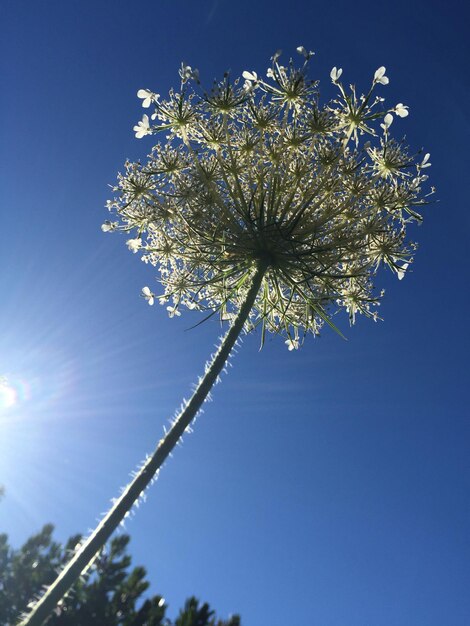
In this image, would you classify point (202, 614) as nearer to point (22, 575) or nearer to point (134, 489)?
point (22, 575)

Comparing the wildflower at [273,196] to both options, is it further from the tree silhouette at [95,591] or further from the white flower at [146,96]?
the tree silhouette at [95,591]

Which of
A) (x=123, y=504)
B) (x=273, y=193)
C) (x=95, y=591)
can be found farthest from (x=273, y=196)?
(x=95, y=591)

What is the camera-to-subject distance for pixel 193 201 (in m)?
7.64

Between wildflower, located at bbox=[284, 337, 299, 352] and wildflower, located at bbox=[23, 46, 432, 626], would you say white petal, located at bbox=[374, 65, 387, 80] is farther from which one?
wildflower, located at bbox=[284, 337, 299, 352]

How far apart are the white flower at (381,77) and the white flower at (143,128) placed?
3.86 meters

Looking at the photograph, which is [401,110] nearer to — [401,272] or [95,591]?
[401,272]

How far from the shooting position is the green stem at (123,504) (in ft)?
11.9

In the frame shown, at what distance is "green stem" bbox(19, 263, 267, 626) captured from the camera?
Answer: 362 cm

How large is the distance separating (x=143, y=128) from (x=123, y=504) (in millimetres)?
6197

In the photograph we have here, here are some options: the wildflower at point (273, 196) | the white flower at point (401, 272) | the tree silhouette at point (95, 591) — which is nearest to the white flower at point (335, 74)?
the wildflower at point (273, 196)

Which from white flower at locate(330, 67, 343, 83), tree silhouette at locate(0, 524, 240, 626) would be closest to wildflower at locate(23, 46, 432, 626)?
white flower at locate(330, 67, 343, 83)

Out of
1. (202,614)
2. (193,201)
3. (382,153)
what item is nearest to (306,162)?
(382,153)

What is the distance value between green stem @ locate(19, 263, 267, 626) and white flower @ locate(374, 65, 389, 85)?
512 cm

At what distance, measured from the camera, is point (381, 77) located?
7516 millimetres
